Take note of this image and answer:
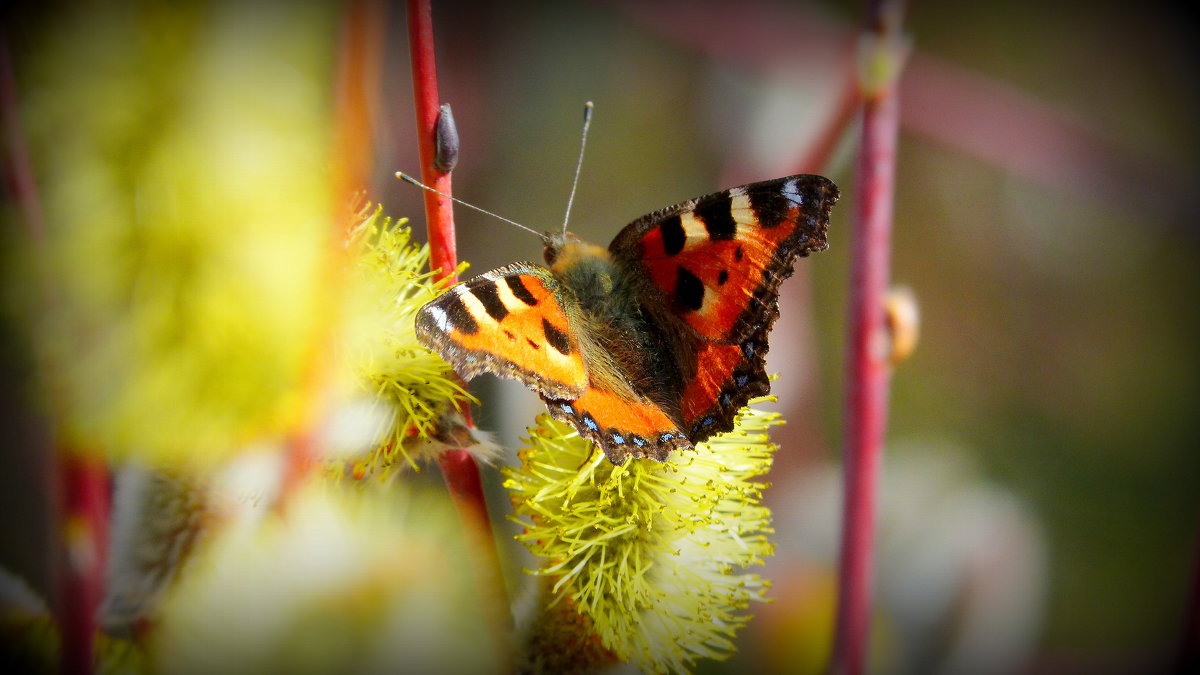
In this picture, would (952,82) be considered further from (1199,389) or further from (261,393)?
(261,393)

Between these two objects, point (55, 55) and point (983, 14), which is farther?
point (983, 14)

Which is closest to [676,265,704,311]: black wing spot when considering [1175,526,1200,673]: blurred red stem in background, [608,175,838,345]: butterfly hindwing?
[608,175,838,345]: butterfly hindwing

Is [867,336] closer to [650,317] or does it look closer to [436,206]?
[650,317]

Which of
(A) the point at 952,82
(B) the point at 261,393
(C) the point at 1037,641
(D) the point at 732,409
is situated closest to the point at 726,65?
(A) the point at 952,82

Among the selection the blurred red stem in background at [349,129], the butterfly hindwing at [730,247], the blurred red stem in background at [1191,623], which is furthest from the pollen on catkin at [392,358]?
the blurred red stem in background at [1191,623]

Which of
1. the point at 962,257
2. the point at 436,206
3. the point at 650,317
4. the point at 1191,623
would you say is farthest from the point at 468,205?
the point at 1191,623
